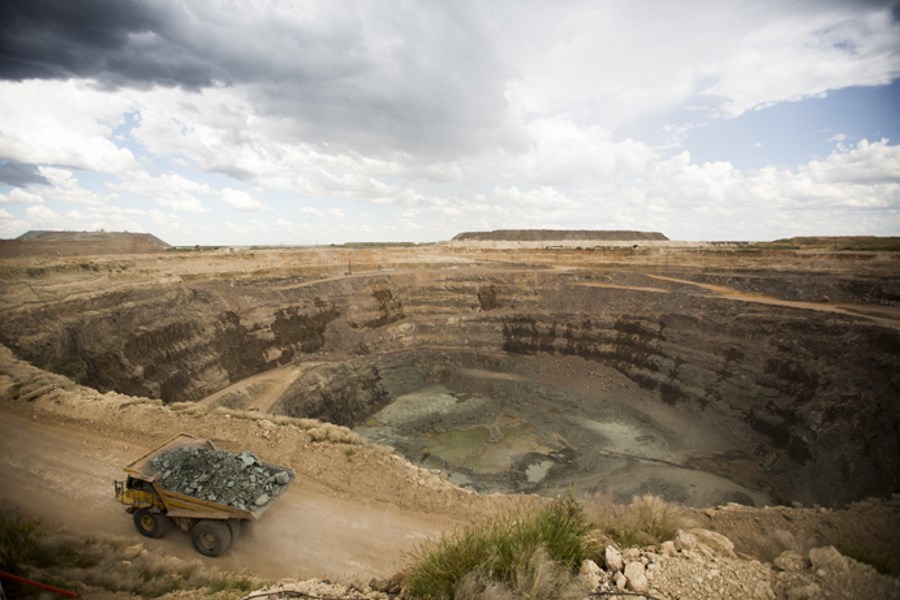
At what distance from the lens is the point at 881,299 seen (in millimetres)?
29500

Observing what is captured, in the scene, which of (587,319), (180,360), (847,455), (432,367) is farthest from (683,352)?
(180,360)

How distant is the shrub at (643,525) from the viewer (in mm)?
7180

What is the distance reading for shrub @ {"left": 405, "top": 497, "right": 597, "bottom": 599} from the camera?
5.18 metres

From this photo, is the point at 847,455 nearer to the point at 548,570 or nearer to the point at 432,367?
the point at 548,570

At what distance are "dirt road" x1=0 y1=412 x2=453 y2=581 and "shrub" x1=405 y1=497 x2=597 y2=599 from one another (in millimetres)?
2684

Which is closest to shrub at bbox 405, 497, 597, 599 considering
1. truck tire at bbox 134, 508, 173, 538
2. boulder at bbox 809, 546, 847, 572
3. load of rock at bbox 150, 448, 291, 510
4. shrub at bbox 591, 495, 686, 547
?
shrub at bbox 591, 495, 686, 547

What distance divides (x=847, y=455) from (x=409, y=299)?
34974 mm

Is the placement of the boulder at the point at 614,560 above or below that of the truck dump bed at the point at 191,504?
above

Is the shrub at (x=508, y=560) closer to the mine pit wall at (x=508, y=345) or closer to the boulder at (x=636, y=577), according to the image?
the boulder at (x=636, y=577)

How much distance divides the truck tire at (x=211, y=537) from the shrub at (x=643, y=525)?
8.30m

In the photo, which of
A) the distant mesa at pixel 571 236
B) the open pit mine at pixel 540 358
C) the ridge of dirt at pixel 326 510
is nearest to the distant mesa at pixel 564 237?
the distant mesa at pixel 571 236

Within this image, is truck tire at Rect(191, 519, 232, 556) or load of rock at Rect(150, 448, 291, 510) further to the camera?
load of rock at Rect(150, 448, 291, 510)

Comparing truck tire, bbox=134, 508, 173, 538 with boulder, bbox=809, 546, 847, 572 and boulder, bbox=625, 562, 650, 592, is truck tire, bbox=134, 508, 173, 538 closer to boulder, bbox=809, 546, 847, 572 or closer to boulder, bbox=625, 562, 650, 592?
boulder, bbox=625, 562, 650, 592

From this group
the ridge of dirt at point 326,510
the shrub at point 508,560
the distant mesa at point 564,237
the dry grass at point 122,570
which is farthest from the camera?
the distant mesa at point 564,237
